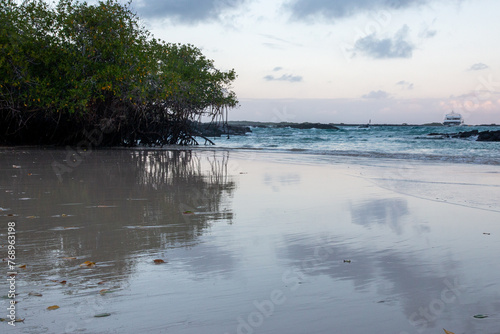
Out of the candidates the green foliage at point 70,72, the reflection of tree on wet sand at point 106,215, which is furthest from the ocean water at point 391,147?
the reflection of tree on wet sand at point 106,215

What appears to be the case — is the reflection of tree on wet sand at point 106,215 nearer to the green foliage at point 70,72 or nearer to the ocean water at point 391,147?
the green foliage at point 70,72

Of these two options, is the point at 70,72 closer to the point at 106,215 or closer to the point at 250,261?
the point at 106,215

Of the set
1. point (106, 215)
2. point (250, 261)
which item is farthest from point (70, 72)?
point (250, 261)

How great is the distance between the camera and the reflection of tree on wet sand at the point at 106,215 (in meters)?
3.37

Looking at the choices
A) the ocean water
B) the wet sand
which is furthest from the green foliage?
the wet sand

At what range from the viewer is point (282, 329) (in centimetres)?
227

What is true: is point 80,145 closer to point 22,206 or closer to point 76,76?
point 76,76

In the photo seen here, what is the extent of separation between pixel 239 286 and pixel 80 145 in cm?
1708

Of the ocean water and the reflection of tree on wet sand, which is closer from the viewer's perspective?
the reflection of tree on wet sand

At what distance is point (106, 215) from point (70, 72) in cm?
1222

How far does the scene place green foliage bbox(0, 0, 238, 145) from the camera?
49.0 feet

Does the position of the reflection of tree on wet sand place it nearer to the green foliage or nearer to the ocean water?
the green foliage

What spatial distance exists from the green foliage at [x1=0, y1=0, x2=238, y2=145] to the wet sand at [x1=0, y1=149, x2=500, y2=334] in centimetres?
971

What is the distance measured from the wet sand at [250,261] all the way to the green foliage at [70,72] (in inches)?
382
